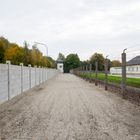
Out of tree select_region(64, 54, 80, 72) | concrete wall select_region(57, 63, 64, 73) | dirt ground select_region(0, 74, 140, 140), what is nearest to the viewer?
dirt ground select_region(0, 74, 140, 140)

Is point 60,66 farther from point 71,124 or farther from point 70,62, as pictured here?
point 71,124

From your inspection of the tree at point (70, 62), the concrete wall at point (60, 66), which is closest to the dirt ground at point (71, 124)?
the concrete wall at point (60, 66)

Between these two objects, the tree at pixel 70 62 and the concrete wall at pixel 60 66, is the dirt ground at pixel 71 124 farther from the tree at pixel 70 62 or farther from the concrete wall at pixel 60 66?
the tree at pixel 70 62

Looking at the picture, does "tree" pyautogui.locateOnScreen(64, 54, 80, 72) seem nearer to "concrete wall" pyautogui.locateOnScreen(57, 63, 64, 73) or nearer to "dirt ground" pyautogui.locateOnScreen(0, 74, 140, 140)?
"concrete wall" pyautogui.locateOnScreen(57, 63, 64, 73)

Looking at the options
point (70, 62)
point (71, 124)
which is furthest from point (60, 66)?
point (71, 124)

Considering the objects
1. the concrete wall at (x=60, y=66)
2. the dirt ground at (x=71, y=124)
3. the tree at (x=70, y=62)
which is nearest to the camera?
the dirt ground at (x=71, y=124)

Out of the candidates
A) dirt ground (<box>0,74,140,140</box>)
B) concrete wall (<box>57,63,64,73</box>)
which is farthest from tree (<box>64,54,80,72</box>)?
dirt ground (<box>0,74,140,140</box>)

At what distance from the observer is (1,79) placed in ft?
39.3

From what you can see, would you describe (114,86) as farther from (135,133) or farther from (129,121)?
(135,133)

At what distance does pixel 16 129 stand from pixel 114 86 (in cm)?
1129

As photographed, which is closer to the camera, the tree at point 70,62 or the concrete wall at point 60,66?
the concrete wall at point 60,66

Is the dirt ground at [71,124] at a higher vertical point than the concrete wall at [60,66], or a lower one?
lower

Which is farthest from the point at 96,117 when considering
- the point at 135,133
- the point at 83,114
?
the point at 135,133

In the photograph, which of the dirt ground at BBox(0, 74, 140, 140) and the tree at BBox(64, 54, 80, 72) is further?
the tree at BBox(64, 54, 80, 72)
